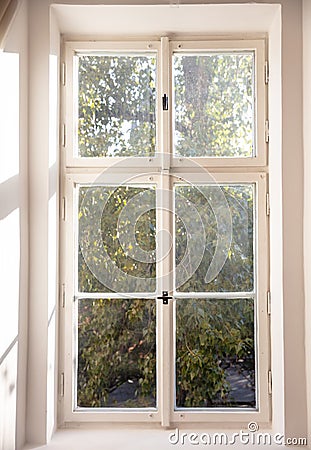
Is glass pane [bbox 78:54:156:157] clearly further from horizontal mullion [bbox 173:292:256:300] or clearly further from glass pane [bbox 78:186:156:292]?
horizontal mullion [bbox 173:292:256:300]

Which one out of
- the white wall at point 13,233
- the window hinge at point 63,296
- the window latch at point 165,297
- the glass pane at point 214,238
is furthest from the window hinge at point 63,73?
the window latch at point 165,297

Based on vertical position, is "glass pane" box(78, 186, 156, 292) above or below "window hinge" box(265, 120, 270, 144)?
below

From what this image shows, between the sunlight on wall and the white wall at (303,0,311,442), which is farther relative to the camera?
the white wall at (303,0,311,442)

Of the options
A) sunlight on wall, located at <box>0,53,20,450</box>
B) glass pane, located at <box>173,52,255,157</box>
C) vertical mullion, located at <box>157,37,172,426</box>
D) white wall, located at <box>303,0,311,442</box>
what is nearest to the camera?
sunlight on wall, located at <box>0,53,20,450</box>

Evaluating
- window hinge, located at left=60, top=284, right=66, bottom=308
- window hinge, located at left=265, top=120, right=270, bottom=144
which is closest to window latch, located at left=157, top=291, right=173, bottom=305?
window hinge, located at left=60, top=284, right=66, bottom=308

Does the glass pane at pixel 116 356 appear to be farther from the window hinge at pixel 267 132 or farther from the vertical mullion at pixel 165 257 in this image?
the window hinge at pixel 267 132

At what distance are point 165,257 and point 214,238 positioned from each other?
236mm

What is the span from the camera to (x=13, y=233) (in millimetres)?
2244

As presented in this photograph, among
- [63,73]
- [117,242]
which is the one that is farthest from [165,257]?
[63,73]

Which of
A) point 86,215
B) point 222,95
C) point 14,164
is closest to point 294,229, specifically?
point 222,95

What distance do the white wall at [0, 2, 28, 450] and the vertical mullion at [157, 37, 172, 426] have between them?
1.99ft

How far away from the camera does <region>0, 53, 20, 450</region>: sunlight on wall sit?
2.12 metres

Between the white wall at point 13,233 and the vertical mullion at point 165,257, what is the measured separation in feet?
1.99

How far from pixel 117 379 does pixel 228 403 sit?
507 mm
